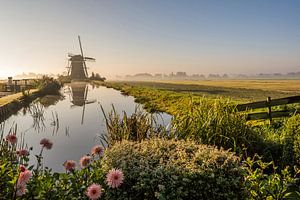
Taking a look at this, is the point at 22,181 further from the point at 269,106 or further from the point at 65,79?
the point at 65,79

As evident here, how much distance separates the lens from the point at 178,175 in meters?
4.06

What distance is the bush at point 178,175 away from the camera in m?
4.01

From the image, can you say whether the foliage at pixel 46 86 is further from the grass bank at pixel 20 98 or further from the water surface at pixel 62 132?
the water surface at pixel 62 132

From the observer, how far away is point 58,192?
401cm

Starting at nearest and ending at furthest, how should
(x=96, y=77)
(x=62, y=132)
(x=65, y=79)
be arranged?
(x=62, y=132), (x=65, y=79), (x=96, y=77)

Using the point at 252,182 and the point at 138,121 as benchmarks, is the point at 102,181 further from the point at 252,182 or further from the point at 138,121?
the point at 138,121

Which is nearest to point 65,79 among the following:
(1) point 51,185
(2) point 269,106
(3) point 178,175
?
(2) point 269,106

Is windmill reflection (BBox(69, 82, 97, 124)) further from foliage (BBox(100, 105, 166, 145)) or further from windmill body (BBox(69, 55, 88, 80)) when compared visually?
windmill body (BBox(69, 55, 88, 80))

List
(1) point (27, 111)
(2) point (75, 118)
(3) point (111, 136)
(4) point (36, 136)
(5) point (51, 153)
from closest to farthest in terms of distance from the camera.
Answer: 1. (3) point (111, 136)
2. (5) point (51, 153)
3. (4) point (36, 136)
4. (2) point (75, 118)
5. (1) point (27, 111)

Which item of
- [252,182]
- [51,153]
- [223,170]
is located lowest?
[51,153]

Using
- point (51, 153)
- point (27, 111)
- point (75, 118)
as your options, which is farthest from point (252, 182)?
point (27, 111)

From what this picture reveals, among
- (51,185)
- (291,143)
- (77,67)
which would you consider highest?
(77,67)

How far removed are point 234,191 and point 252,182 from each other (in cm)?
82

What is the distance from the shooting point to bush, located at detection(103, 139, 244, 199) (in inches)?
158
